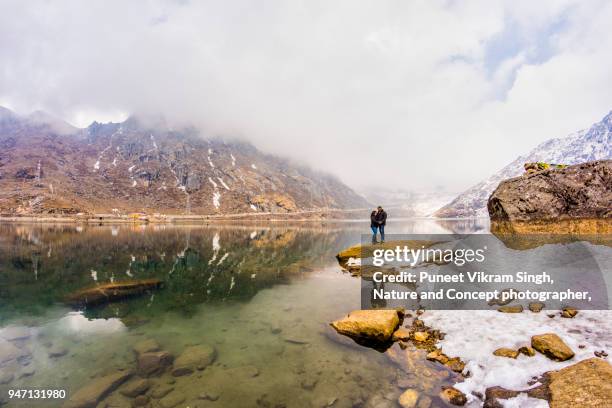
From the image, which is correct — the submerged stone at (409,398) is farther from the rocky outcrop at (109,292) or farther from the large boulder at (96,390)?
the rocky outcrop at (109,292)

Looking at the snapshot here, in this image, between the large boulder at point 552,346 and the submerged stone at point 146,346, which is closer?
the large boulder at point 552,346

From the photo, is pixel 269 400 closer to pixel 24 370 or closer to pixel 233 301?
pixel 24 370

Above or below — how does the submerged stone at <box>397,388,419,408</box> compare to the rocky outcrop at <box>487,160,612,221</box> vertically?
below

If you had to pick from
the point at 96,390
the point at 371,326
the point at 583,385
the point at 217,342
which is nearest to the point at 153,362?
the point at 96,390

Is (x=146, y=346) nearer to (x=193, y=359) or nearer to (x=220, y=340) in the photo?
(x=193, y=359)

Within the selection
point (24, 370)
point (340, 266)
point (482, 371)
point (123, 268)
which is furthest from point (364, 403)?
point (123, 268)

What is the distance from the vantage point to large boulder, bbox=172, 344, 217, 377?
12.8 metres

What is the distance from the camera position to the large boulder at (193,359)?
12797 millimetres

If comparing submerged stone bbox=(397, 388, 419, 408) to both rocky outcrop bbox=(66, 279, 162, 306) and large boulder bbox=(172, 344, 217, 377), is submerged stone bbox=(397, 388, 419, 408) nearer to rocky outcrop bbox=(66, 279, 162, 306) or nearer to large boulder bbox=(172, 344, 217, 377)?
large boulder bbox=(172, 344, 217, 377)

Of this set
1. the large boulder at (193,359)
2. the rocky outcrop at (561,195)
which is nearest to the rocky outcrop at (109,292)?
the large boulder at (193,359)

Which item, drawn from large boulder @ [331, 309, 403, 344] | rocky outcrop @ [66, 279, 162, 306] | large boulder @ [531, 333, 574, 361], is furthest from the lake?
large boulder @ [531, 333, 574, 361]

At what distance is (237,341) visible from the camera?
625 inches

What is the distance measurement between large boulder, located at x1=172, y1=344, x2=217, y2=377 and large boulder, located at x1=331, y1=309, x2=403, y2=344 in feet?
22.0

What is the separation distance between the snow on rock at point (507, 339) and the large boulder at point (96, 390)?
41.4ft
